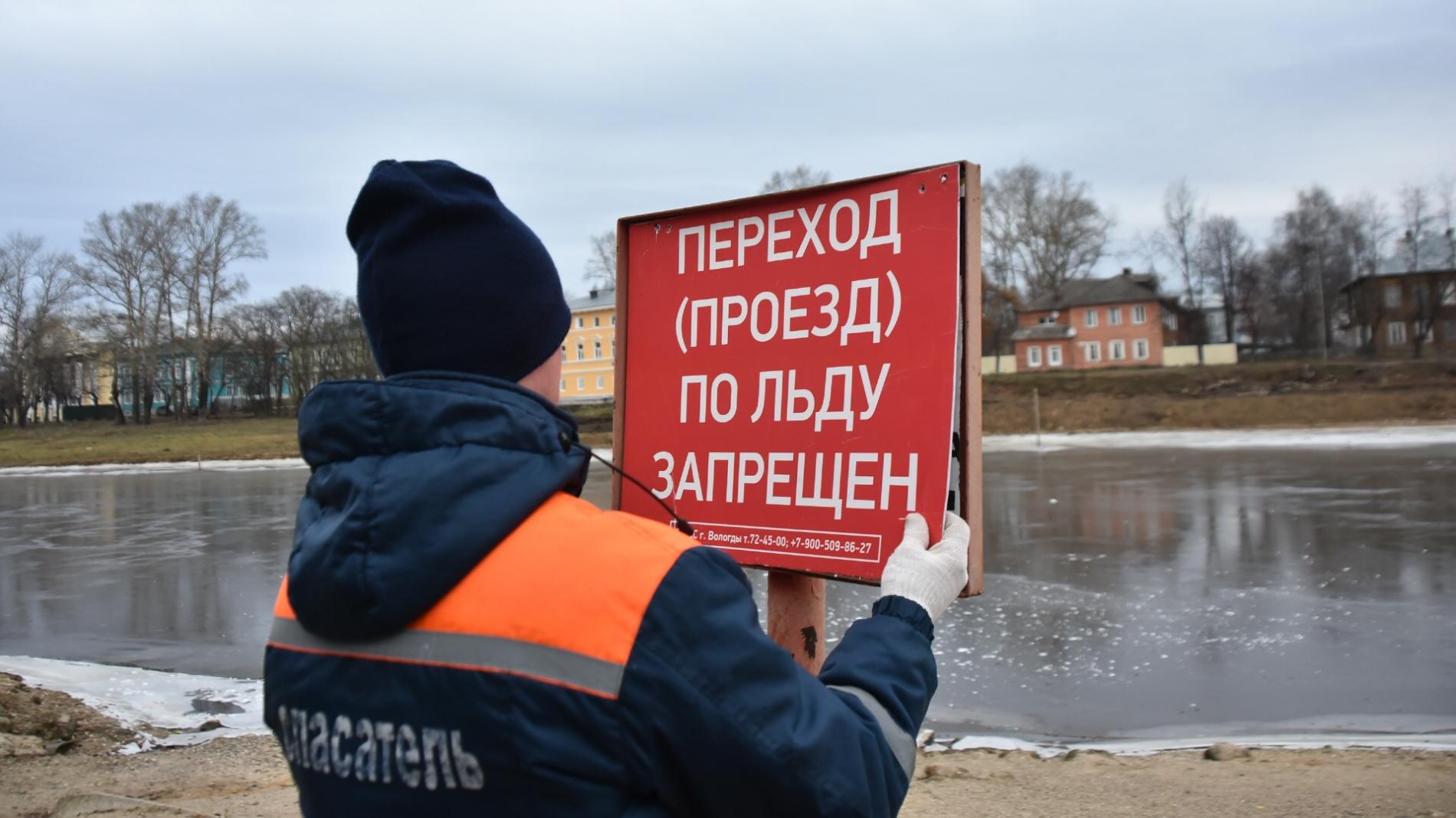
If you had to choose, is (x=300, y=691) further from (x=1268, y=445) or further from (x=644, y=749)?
(x=1268, y=445)

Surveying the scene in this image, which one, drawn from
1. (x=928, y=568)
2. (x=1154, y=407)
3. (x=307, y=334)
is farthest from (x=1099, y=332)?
(x=928, y=568)

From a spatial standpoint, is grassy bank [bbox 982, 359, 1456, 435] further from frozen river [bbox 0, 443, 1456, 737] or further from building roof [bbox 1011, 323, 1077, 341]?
frozen river [bbox 0, 443, 1456, 737]

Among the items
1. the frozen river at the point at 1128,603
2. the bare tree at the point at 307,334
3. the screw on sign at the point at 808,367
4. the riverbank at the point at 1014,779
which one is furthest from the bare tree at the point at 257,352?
the screw on sign at the point at 808,367

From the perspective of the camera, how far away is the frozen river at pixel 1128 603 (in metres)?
6.45

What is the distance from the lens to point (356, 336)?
68750 millimetres

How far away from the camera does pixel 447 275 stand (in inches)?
57.6

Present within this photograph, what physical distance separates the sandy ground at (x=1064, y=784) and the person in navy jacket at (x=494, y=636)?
11.2ft

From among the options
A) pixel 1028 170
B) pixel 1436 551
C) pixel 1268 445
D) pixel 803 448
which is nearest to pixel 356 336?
pixel 1028 170

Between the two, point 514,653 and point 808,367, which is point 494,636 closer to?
point 514,653

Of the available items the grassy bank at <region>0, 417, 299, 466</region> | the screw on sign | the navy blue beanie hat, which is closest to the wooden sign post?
the screw on sign

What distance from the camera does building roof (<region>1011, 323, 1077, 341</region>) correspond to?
242ft

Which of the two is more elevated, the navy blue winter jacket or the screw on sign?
the screw on sign

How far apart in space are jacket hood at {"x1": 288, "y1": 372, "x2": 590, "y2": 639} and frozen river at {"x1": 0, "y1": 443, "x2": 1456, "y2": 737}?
17.4 ft

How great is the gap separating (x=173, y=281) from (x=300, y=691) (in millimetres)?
74526
